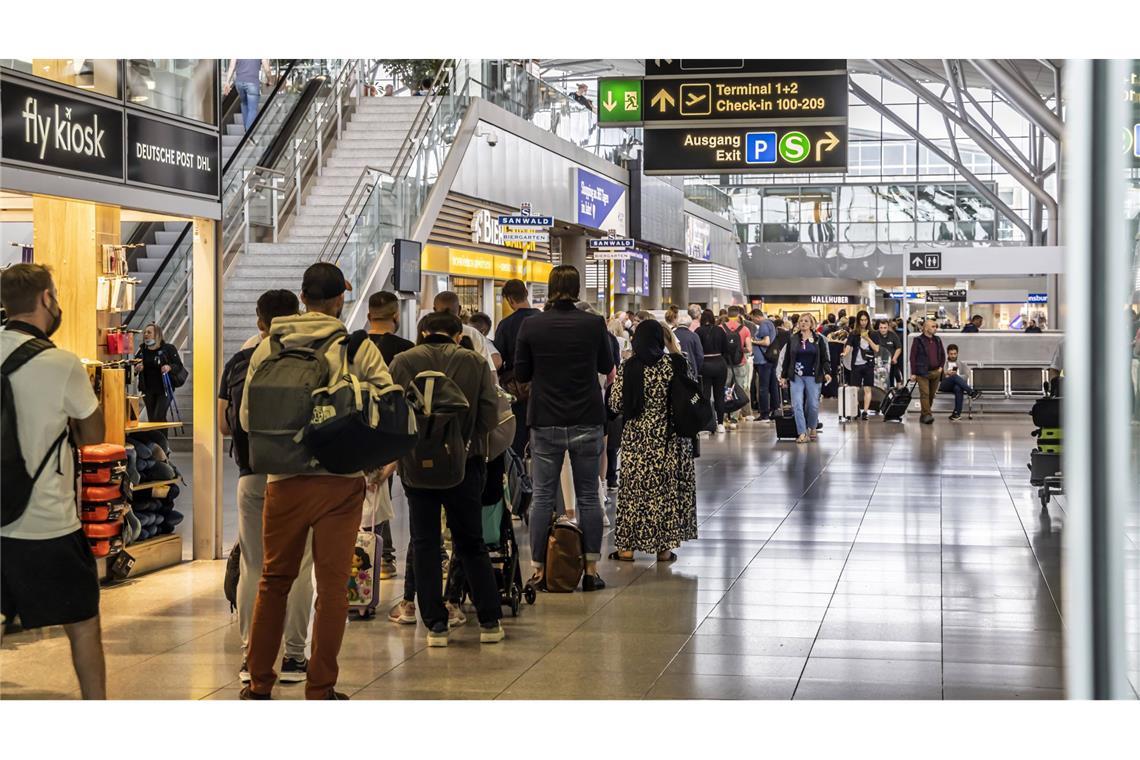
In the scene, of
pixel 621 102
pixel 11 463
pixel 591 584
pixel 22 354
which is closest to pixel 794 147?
pixel 621 102

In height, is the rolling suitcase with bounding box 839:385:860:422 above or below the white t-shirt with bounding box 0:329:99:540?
below

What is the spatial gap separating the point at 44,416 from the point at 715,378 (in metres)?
13.6

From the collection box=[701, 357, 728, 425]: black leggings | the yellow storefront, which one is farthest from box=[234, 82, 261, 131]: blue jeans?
box=[701, 357, 728, 425]: black leggings

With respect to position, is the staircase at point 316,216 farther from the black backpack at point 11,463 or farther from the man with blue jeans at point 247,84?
the black backpack at point 11,463

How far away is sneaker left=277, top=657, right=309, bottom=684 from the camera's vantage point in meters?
5.90

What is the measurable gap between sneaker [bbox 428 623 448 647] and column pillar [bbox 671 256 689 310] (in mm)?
35752

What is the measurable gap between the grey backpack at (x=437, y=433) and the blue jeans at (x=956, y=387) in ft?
62.4

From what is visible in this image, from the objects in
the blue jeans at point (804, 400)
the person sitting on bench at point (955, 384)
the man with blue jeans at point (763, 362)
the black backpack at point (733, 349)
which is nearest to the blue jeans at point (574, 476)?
the blue jeans at point (804, 400)

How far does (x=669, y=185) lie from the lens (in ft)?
119

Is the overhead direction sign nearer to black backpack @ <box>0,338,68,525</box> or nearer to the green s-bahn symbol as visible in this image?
the green s-bahn symbol

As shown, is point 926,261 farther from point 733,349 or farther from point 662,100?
point 662,100
